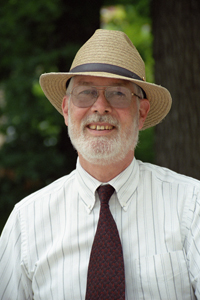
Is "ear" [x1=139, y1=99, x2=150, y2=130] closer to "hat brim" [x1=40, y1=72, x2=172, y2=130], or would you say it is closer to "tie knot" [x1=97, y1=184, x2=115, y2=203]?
"hat brim" [x1=40, y1=72, x2=172, y2=130]

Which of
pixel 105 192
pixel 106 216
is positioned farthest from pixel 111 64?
pixel 106 216

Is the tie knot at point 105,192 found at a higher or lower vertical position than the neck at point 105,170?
lower

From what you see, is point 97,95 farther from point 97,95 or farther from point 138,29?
point 138,29

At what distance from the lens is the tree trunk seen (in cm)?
394

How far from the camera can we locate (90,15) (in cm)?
627

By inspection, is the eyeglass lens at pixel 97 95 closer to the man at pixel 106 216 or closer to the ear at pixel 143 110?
the man at pixel 106 216

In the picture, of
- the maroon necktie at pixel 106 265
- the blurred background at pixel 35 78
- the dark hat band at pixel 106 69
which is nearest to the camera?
the maroon necktie at pixel 106 265

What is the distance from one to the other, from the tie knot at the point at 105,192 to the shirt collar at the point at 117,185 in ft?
0.08

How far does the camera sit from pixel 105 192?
7.78ft

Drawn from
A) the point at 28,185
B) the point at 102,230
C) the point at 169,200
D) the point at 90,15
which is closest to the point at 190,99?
the point at 169,200

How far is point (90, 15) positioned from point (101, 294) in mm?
5125

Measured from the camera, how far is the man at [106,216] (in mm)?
2184

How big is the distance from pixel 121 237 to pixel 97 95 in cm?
88

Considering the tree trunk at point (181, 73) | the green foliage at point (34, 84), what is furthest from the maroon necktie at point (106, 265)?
the green foliage at point (34, 84)
